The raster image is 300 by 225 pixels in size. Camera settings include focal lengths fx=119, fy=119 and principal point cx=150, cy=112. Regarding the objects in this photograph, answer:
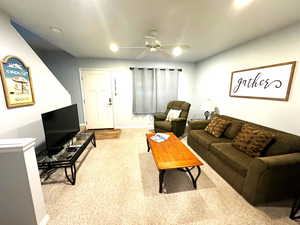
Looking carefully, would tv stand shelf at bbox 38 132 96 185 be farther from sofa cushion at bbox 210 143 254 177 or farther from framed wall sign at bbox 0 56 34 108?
sofa cushion at bbox 210 143 254 177

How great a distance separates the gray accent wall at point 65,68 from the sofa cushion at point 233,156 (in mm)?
4126

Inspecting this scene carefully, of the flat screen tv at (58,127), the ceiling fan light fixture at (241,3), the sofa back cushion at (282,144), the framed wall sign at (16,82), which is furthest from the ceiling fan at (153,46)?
the sofa back cushion at (282,144)

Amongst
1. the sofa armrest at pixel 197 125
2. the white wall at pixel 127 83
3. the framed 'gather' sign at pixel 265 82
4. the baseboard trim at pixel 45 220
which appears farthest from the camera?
the white wall at pixel 127 83

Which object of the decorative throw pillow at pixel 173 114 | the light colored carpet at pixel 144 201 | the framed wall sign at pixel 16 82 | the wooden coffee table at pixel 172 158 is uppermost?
the framed wall sign at pixel 16 82

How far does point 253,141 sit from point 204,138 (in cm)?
75

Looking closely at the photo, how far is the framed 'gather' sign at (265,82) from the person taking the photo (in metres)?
1.85

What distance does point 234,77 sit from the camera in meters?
2.74

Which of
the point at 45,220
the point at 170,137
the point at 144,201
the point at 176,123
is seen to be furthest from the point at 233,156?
the point at 45,220

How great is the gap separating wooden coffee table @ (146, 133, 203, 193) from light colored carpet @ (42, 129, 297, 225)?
0.19 meters

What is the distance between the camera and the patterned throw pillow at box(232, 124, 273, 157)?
1.74 m

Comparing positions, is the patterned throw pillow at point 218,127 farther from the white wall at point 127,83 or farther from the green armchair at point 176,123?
the white wall at point 127,83

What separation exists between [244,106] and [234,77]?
2.33 ft

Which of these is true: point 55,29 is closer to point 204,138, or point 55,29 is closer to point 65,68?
point 65,68

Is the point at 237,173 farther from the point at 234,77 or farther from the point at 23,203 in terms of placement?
the point at 23,203
